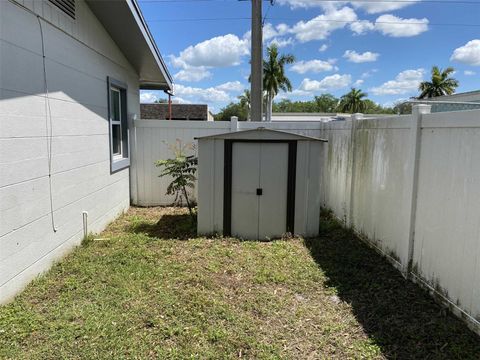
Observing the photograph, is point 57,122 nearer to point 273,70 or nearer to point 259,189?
point 259,189

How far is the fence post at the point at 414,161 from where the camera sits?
13.0 feet

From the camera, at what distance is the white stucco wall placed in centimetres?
356

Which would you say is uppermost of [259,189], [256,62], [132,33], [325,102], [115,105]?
[325,102]

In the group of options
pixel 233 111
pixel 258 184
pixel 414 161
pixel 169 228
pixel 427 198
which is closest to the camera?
pixel 427 198

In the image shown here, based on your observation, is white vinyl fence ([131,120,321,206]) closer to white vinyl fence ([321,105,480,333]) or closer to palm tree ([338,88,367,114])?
white vinyl fence ([321,105,480,333])

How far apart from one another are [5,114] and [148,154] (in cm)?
468

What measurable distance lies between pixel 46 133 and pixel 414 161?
4.07 meters

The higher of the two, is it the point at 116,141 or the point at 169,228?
the point at 116,141

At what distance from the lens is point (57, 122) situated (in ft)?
15.0

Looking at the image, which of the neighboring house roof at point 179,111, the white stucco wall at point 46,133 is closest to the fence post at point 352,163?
the white stucco wall at point 46,133

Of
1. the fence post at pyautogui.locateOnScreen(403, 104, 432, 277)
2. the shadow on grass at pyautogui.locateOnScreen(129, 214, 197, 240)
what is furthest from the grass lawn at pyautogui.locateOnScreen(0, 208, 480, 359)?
the shadow on grass at pyautogui.locateOnScreen(129, 214, 197, 240)

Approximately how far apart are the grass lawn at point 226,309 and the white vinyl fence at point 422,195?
27cm

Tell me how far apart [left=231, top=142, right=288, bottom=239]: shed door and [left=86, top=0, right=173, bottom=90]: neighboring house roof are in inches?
104

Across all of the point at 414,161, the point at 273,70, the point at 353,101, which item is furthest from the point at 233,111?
the point at 414,161
